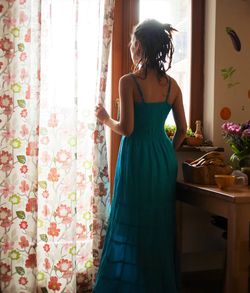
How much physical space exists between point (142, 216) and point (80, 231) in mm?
468

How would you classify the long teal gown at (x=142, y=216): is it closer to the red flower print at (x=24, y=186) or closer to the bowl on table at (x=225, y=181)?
the bowl on table at (x=225, y=181)

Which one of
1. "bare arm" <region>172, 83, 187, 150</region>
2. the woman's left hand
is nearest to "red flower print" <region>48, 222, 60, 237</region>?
the woman's left hand

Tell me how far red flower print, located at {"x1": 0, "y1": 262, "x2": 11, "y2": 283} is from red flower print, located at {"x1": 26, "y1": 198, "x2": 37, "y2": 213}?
0.30 meters

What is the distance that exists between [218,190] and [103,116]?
0.66 m

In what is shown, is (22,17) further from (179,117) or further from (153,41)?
(179,117)

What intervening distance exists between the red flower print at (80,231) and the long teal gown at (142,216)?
0.28 meters

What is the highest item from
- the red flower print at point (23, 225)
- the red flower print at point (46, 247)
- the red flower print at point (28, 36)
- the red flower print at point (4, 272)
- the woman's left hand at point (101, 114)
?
the red flower print at point (28, 36)

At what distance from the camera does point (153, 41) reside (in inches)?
62.6

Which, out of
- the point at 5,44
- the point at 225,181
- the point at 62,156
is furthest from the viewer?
the point at 62,156

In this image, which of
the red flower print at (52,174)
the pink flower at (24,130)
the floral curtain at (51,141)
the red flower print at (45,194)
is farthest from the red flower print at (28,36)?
the red flower print at (45,194)

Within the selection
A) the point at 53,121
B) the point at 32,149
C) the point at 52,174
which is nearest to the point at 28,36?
the point at 53,121

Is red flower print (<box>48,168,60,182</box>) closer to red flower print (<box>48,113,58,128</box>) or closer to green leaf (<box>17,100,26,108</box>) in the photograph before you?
Result: red flower print (<box>48,113,58,128</box>)

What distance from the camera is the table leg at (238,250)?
Result: 1365 millimetres

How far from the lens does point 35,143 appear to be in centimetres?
174
